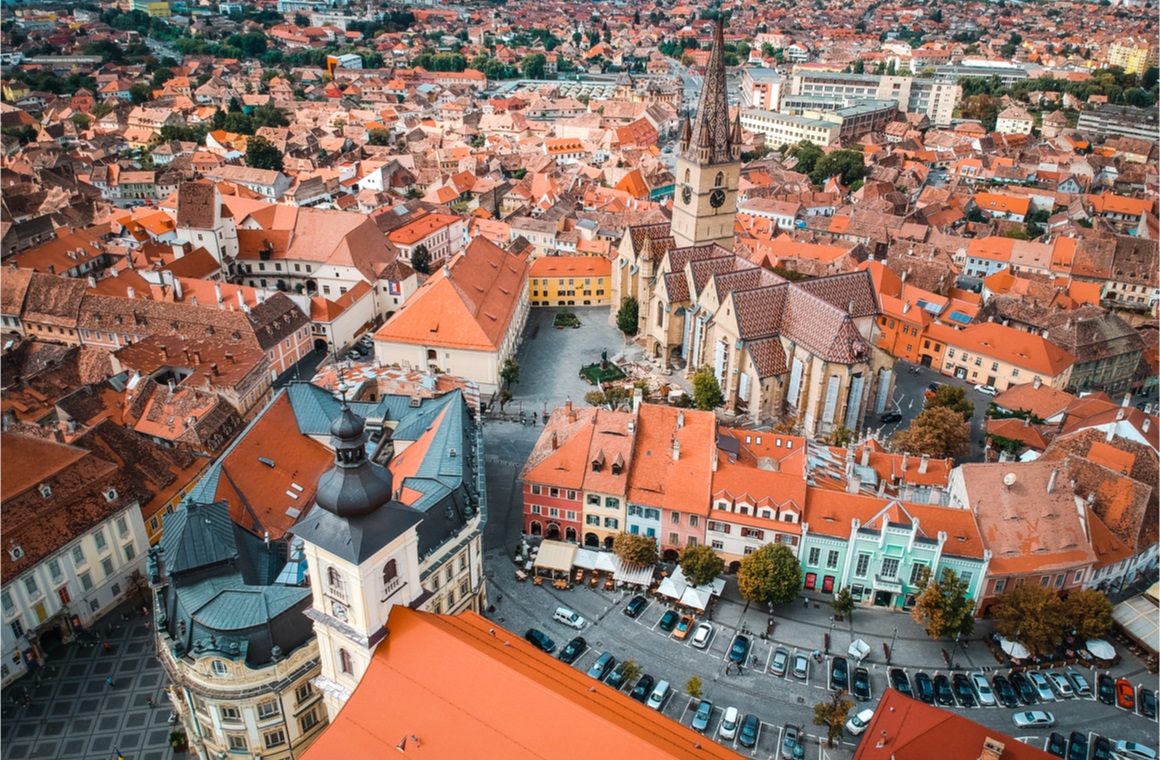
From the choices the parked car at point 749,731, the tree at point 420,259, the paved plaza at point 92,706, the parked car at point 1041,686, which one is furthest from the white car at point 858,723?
the tree at point 420,259

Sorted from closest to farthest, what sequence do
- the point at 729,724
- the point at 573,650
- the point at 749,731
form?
the point at 749,731 < the point at 729,724 < the point at 573,650

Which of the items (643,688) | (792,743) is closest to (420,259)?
(643,688)

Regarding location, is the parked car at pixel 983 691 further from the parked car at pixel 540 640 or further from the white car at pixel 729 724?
the parked car at pixel 540 640

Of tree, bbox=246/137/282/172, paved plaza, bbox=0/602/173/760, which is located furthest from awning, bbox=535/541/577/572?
tree, bbox=246/137/282/172

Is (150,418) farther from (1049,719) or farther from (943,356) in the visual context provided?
(943,356)

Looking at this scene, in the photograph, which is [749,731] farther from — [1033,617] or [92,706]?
[92,706]
